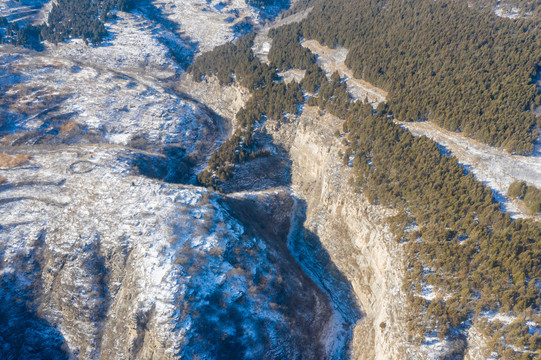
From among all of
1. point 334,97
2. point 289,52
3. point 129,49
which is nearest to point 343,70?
point 334,97

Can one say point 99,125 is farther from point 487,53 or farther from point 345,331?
point 487,53

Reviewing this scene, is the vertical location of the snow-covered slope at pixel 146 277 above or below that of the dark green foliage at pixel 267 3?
below

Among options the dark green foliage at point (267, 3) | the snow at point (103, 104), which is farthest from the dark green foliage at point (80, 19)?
the dark green foliage at point (267, 3)

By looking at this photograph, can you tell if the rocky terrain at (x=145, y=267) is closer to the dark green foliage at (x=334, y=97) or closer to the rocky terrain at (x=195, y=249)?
the rocky terrain at (x=195, y=249)

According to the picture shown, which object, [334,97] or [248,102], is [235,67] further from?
[334,97]

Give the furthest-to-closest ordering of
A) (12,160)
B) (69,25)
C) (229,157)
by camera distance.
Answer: (69,25)
(229,157)
(12,160)

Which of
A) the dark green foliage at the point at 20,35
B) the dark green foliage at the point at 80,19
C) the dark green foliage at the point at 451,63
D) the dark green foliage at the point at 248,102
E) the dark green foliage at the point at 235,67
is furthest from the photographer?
the dark green foliage at the point at 80,19

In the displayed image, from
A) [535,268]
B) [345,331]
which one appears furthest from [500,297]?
[345,331]
